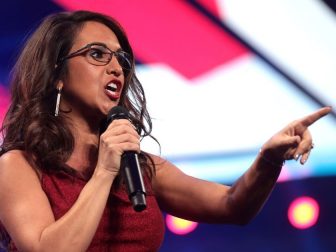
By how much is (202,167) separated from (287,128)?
3.53ft

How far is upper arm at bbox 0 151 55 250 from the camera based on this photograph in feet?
4.55

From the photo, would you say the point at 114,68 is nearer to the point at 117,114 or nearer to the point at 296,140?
Result: the point at 117,114

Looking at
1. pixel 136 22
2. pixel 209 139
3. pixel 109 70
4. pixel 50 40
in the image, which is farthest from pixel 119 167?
pixel 136 22

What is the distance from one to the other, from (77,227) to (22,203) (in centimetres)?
17

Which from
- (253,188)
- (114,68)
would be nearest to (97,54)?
(114,68)

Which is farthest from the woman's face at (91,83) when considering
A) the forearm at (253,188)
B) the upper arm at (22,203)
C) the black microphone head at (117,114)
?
the forearm at (253,188)

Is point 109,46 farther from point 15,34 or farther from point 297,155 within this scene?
point 15,34

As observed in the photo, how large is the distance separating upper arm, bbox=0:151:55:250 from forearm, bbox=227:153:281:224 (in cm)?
51

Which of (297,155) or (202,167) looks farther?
(202,167)

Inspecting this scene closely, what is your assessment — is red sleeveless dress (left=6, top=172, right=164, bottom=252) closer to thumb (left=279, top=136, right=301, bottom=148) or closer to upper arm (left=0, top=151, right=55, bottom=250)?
upper arm (left=0, top=151, right=55, bottom=250)

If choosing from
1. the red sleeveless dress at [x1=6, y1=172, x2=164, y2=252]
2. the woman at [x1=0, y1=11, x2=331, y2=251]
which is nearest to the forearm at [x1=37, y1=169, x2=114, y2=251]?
the woman at [x1=0, y1=11, x2=331, y2=251]

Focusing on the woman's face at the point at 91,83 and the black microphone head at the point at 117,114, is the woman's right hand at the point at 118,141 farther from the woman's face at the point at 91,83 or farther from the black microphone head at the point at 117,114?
the woman's face at the point at 91,83

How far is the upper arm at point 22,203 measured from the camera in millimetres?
1387

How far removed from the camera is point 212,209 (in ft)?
5.70
